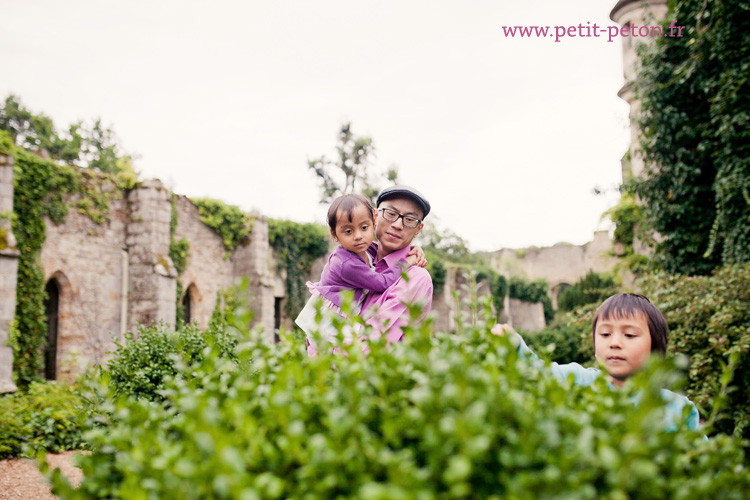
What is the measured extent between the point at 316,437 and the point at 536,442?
42 centimetres

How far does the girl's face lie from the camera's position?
2.91 metres

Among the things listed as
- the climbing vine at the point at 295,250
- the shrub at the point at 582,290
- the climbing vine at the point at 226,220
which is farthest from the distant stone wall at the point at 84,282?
the shrub at the point at 582,290

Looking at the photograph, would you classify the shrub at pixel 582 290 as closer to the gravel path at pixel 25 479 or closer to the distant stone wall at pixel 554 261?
Result: the distant stone wall at pixel 554 261

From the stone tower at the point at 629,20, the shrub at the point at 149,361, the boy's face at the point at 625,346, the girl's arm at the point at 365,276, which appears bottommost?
the shrub at the point at 149,361

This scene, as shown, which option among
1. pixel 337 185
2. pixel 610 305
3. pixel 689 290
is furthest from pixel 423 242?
pixel 610 305

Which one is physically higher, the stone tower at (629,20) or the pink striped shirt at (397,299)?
the stone tower at (629,20)

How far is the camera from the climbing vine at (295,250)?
693 inches

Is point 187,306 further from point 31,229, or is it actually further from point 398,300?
point 398,300

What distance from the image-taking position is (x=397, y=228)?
9.78ft

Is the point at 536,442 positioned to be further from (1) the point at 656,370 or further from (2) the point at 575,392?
(2) the point at 575,392

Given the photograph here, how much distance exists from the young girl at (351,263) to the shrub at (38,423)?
520cm

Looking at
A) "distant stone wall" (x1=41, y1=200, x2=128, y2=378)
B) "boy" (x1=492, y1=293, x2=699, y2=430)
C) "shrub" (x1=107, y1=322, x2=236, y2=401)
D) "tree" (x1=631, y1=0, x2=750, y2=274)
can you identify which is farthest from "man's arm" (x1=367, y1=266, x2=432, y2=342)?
"distant stone wall" (x1=41, y1=200, x2=128, y2=378)

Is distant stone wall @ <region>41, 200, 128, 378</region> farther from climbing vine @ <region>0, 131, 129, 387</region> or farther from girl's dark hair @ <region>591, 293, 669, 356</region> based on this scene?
girl's dark hair @ <region>591, 293, 669, 356</region>

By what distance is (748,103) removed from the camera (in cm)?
827
